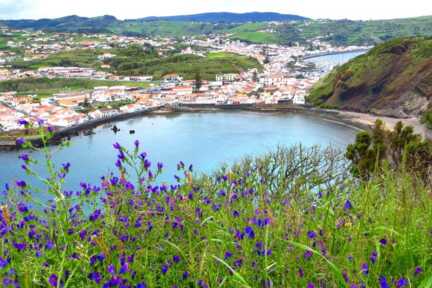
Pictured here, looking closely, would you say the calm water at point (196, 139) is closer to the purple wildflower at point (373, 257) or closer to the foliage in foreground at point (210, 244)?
the foliage in foreground at point (210, 244)

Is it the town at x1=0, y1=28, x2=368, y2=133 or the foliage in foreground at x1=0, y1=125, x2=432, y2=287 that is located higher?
the foliage in foreground at x1=0, y1=125, x2=432, y2=287

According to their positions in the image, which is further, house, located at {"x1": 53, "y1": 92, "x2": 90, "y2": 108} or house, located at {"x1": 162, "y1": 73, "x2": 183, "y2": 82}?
house, located at {"x1": 162, "y1": 73, "x2": 183, "y2": 82}

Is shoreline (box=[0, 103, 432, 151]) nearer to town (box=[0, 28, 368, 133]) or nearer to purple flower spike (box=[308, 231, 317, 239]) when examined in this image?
town (box=[0, 28, 368, 133])

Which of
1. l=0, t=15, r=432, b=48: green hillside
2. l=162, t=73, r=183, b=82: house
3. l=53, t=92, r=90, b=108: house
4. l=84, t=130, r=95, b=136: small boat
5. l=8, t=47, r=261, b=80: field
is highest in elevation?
l=0, t=15, r=432, b=48: green hillside

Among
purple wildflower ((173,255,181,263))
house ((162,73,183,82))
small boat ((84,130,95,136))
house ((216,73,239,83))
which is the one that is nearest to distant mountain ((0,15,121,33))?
house ((162,73,183,82))

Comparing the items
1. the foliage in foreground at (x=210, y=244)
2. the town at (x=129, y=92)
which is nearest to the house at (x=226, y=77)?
the town at (x=129, y=92)

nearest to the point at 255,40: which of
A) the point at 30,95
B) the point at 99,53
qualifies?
the point at 99,53

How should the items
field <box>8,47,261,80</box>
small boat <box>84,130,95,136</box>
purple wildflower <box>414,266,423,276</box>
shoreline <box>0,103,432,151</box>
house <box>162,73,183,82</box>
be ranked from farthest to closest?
field <box>8,47,261,80</box> → house <box>162,73,183,82</box> → small boat <box>84,130,95,136</box> → shoreline <box>0,103,432,151</box> → purple wildflower <box>414,266,423,276</box>
